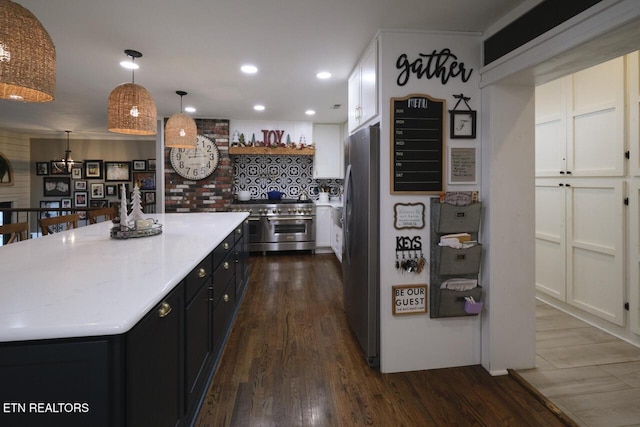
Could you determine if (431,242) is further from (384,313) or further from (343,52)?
(343,52)

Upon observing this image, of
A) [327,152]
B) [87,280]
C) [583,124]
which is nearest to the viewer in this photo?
[87,280]

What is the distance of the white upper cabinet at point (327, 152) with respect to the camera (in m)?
5.71

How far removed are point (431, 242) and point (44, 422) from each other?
6.70 feet

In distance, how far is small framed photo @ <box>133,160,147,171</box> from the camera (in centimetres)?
748

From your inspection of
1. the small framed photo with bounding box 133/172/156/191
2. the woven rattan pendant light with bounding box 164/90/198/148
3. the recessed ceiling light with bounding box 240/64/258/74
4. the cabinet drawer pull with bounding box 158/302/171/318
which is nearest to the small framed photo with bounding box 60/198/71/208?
the small framed photo with bounding box 133/172/156/191

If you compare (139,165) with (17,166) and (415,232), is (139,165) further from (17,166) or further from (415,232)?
(415,232)

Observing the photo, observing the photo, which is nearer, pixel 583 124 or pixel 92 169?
pixel 583 124

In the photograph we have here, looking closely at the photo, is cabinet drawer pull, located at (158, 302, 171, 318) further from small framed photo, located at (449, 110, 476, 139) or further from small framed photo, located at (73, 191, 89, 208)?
small framed photo, located at (73, 191, 89, 208)

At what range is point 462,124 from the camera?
222 cm

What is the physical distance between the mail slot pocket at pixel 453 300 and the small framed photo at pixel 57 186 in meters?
8.36

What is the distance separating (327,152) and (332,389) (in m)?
4.31

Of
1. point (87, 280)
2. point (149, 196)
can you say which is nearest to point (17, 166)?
point (149, 196)

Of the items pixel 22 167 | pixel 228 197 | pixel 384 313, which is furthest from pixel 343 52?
pixel 22 167

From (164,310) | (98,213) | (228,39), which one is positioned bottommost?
(164,310)
